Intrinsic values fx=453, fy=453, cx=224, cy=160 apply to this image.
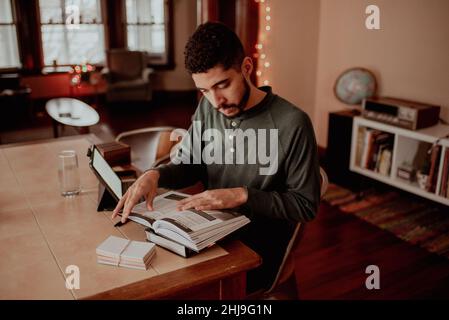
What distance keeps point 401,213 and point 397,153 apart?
439 millimetres

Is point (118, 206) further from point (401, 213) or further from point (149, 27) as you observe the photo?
point (149, 27)

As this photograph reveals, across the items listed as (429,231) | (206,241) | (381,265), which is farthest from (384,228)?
(206,241)

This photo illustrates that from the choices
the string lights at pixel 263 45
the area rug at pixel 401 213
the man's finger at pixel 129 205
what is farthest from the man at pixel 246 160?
the string lights at pixel 263 45

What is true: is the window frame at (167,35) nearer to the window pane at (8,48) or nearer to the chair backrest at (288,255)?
the window pane at (8,48)

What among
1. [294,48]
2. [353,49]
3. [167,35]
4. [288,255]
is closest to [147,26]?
[167,35]

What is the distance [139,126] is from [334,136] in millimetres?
3077

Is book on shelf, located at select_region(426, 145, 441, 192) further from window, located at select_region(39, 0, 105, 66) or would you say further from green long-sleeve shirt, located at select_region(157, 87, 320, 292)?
window, located at select_region(39, 0, 105, 66)

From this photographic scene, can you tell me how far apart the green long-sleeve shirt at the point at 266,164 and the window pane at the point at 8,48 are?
19.6ft

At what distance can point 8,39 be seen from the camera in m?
6.72

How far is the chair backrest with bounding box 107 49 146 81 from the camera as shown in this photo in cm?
721

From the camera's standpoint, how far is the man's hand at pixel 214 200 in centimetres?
134

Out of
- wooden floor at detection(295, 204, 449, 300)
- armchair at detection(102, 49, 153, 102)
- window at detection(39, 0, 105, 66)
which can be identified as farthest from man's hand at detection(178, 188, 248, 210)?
window at detection(39, 0, 105, 66)
